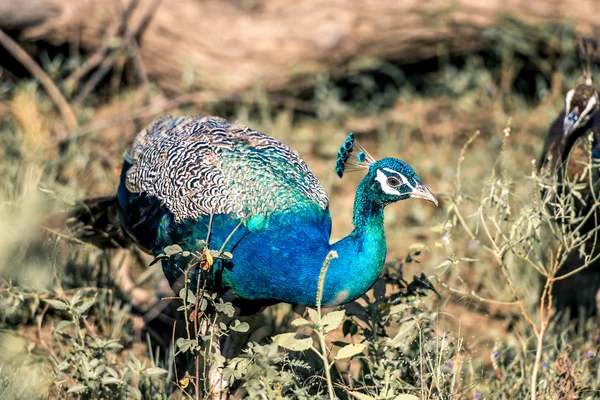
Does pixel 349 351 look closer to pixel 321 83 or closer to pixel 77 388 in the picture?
pixel 77 388

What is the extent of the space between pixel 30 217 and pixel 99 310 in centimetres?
176

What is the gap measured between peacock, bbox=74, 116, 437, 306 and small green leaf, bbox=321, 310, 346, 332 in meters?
0.22

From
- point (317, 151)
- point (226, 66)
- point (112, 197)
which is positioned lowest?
point (112, 197)

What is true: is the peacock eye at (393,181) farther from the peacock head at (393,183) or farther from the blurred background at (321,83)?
the blurred background at (321,83)

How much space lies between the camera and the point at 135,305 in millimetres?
3791

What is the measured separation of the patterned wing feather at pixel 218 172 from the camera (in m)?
2.88

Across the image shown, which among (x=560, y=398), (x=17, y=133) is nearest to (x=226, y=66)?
(x=17, y=133)

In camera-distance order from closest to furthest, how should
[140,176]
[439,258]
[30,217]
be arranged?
1. [30,217]
2. [140,176]
3. [439,258]

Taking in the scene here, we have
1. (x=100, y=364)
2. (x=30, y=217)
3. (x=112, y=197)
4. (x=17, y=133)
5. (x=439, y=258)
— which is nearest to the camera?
(x=30, y=217)

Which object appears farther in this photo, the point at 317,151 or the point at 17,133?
the point at 317,151

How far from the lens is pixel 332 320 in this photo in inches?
92.5

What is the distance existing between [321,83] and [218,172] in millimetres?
2425

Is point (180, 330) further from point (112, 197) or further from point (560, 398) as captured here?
point (560, 398)

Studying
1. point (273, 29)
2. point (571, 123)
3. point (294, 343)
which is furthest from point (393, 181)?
point (273, 29)
